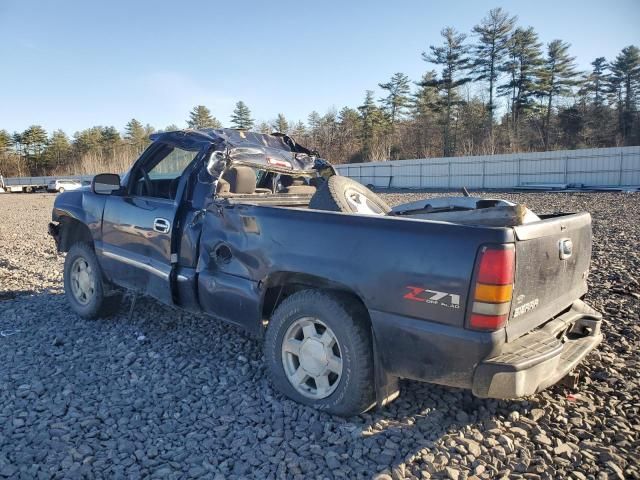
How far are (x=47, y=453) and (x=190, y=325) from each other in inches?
82.6

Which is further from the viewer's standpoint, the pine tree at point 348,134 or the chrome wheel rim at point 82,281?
the pine tree at point 348,134

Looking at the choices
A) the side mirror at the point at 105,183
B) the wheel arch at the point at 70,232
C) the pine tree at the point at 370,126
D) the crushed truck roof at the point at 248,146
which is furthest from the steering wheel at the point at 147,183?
the pine tree at the point at 370,126

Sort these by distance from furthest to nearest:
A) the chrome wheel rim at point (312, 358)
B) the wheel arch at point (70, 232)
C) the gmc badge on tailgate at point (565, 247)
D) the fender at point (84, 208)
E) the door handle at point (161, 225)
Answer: the wheel arch at point (70, 232) → the fender at point (84, 208) → the door handle at point (161, 225) → the chrome wheel rim at point (312, 358) → the gmc badge on tailgate at point (565, 247)

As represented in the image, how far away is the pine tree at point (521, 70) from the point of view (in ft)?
155

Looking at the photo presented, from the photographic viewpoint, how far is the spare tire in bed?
11.4ft

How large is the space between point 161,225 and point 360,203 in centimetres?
171

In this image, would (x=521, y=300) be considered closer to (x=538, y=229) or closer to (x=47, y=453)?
(x=538, y=229)

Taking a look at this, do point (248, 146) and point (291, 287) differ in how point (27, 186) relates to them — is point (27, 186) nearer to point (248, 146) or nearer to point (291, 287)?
point (248, 146)

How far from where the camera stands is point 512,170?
32719 mm

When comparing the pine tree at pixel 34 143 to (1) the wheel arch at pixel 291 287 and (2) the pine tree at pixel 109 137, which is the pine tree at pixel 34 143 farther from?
(1) the wheel arch at pixel 291 287

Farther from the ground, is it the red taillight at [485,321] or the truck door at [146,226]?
the truck door at [146,226]

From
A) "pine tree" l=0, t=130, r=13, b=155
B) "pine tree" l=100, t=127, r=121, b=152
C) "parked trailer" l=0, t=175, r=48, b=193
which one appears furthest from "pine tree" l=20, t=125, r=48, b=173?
"parked trailer" l=0, t=175, r=48, b=193

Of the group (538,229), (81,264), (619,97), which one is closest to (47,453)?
(81,264)

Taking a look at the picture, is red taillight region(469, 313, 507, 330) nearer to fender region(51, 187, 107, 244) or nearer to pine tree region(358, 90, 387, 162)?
fender region(51, 187, 107, 244)
